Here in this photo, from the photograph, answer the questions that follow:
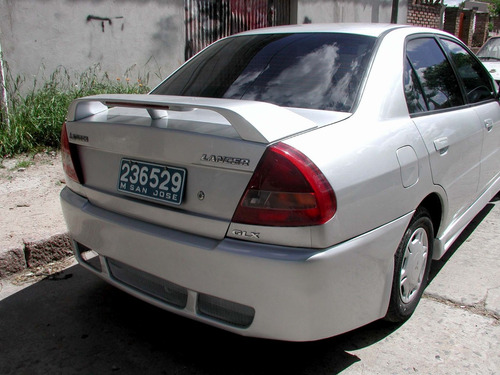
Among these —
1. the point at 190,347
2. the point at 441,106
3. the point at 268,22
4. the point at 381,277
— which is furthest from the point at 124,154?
the point at 268,22

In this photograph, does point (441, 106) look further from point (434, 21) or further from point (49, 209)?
point (434, 21)

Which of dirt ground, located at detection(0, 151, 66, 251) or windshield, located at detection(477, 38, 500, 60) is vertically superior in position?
windshield, located at detection(477, 38, 500, 60)

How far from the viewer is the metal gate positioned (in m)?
7.58

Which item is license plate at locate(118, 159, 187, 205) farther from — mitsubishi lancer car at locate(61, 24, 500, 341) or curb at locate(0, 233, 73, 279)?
curb at locate(0, 233, 73, 279)

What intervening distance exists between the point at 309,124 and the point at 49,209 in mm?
2789

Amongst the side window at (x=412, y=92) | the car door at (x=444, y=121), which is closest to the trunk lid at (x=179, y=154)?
Result: the side window at (x=412, y=92)

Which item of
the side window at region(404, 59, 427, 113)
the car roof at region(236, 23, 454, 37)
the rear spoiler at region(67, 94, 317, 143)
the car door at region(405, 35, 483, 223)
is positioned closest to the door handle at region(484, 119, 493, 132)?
the car door at region(405, 35, 483, 223)

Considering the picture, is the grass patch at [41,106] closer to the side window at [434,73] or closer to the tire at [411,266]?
the side window at [434,73]

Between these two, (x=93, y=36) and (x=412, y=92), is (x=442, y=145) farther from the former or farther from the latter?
(x=93, y=36)

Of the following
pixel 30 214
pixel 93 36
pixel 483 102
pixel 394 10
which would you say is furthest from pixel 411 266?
pixel 394 10

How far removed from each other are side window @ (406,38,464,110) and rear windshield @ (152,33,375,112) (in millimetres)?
405

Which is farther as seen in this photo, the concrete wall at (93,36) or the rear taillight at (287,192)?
the concrete wall at (93,36)

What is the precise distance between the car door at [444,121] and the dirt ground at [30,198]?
2.59 metres

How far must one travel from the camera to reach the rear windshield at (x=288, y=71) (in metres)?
2.35
